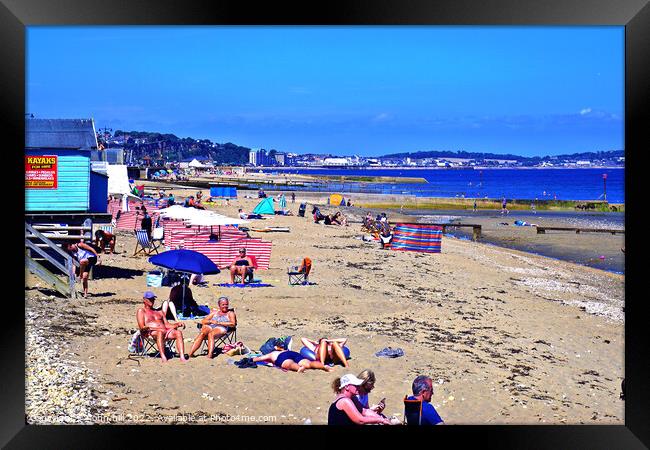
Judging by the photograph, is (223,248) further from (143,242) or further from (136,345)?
(136,345)

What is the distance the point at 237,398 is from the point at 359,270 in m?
9.81

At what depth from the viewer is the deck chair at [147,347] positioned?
28.4 ft

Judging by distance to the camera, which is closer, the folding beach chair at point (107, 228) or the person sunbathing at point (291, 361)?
the person sunbathing at point (291, 361)

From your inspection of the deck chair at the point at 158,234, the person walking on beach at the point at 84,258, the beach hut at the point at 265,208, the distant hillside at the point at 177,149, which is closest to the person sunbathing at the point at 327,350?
the person walking on beach at the point at 84,258

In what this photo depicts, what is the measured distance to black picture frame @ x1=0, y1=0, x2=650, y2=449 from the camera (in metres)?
6.43

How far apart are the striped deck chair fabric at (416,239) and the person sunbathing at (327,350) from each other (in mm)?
12948

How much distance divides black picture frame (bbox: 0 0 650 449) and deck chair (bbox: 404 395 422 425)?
111 mm

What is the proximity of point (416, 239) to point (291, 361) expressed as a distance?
13.6 meters

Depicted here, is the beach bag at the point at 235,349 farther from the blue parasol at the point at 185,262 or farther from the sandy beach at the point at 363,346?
the blue parasol at the point at 185,262

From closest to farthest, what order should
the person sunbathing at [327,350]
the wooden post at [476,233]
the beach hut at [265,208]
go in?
1. the person sunbathing at [327,350]
2. the wooden post at [476,233]
3. the beach hut at [265,208]

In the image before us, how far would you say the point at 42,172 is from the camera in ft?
44.8

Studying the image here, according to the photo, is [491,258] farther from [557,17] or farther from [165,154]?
[165,154]

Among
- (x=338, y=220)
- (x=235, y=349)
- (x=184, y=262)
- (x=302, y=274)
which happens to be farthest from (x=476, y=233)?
(x=235, y=349)
